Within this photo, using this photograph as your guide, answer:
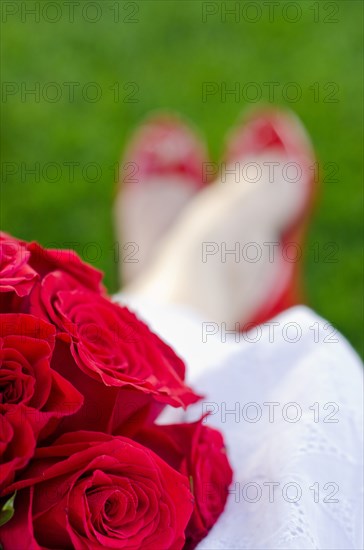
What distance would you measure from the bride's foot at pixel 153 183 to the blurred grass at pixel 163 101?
12 centimetres

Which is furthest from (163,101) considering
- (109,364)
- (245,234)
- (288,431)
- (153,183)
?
(109,364)

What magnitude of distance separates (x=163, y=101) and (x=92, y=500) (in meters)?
1.76

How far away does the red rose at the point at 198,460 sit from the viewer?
622 mm

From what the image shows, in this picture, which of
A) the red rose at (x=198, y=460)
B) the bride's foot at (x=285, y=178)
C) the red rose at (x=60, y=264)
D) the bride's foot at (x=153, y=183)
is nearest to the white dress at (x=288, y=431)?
the red rose at (x=198, y=460)

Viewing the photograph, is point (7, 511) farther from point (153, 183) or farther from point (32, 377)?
point (153, 183)

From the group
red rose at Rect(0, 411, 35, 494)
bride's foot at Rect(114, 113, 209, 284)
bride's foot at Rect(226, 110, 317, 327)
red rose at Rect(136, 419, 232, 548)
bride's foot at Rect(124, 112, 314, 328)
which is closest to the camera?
red rose at Rect(0, 411, 35, 494)

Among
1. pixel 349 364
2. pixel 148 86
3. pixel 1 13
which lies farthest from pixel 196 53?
pixel 349 364

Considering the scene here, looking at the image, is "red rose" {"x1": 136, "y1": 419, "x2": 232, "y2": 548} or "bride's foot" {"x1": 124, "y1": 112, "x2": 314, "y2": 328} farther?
"bride's foot" {"x1": 124, "y1": 112, "x2": 314, "y2": 328}

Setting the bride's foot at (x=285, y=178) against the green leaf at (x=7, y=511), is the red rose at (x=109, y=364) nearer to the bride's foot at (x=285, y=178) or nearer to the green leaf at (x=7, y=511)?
the green leaf at (x=7, y=511)

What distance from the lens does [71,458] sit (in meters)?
0.53

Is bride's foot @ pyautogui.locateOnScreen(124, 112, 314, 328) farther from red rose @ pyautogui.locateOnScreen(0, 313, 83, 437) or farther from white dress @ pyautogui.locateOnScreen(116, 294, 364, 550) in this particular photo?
red rose @ pyautogui.locateOnScreen(0, 313, 83, 437)

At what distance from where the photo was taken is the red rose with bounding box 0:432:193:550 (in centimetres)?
53

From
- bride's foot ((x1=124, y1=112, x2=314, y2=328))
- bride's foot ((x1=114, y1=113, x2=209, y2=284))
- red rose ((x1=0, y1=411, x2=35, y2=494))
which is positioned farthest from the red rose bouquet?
bride's foot ((x1=114, y1=113, x2=209, y2=284))

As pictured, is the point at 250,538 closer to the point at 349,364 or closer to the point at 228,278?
the point at 349,364
